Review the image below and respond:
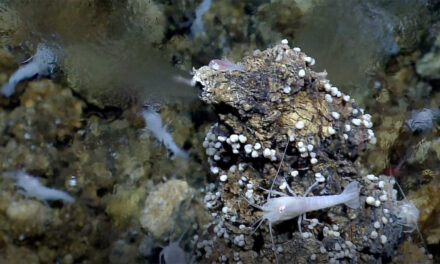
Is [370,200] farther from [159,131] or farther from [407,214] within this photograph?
[159,131]

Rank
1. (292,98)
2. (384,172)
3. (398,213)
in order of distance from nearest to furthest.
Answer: (292,98) < (398,213) < (384,172)

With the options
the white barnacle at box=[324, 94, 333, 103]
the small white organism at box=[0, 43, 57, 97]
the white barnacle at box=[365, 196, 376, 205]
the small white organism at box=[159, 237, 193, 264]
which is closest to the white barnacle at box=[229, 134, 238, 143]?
the white barnacle at box=[324, 94, 333, 103]

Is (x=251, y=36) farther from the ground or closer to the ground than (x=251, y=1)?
closer to the ground

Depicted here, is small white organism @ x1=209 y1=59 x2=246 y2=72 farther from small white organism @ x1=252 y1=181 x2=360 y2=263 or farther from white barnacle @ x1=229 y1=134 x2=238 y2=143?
small white organism @ x1=252 y1=181 x2=360 y2=263

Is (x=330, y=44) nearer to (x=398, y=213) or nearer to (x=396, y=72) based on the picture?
(x=396, y=72)

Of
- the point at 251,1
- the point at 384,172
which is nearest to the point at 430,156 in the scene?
the point at 384,172

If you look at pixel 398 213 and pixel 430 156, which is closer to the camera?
pixel 398 213

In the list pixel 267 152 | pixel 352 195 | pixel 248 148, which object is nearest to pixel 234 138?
pixel 248 148

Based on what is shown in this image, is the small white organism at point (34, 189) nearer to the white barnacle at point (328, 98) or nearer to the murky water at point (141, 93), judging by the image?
→ the murky water at point (141, 93)
